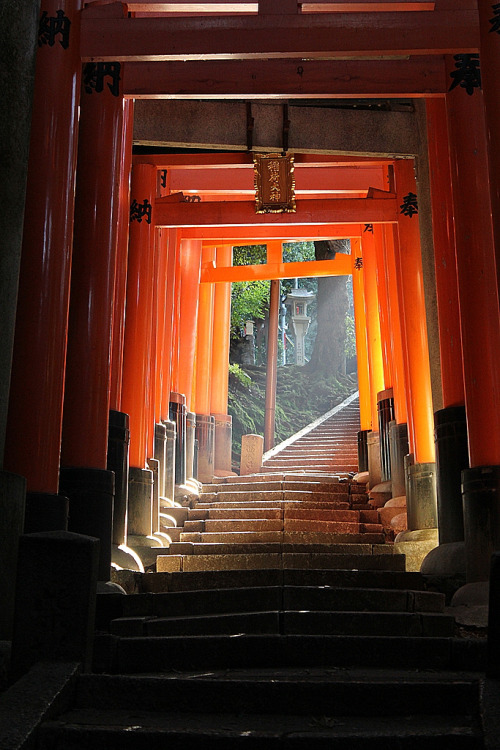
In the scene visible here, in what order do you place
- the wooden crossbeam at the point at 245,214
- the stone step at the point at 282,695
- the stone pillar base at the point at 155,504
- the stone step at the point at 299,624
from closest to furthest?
1. the stone step at the point at 282,695
2. the stone step at the point at 299,624
3. the stone pillar base at the point at 155,504
4. the wooden crossbeam at the point at 245,214

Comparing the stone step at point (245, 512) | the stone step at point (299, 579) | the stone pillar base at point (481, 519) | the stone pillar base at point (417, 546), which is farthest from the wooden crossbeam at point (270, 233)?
the stone step at point (299, 579)

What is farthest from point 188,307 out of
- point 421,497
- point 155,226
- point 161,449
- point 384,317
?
point 421,497

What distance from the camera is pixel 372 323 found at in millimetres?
13906

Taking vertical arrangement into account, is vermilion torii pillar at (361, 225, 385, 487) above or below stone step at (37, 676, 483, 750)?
above

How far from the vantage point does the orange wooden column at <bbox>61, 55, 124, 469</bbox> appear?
22.5ft

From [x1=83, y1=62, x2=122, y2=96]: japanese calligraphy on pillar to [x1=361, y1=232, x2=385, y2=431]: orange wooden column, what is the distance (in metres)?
6.72

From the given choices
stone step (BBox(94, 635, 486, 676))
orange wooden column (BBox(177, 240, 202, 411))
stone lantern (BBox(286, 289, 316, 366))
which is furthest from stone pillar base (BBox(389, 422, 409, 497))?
stone lantern (BBox(286, 289, 316, 366))

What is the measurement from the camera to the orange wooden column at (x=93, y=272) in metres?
6.85

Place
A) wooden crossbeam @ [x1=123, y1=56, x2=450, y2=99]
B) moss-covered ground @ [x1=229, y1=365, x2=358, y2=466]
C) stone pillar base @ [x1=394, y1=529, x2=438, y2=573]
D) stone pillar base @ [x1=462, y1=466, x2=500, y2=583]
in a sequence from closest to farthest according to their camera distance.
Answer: stone pillar base @ [x1=462, y1=466, x2=500, y2=583]
wooden crossbeam @ [x1=123, y1=56, x2=450, y2=99]
stone pillar base @ [x1=394, y1=529, x2=438, y2=573]
moss-covered ground @ [x1=229, y1=365, x2=358, y2=466]

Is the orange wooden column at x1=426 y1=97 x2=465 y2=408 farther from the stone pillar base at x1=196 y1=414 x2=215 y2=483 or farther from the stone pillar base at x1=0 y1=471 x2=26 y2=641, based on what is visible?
the stone pillar base at x1=196 y1=414 x2=215 y2=483

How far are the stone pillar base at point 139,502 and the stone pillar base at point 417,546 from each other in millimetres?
2326

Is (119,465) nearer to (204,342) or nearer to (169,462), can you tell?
(169,462)

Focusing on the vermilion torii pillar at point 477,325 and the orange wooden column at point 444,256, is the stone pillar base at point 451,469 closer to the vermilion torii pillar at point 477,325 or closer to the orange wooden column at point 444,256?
the orange wooden column at point 444,256

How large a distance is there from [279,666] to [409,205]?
288 inches
